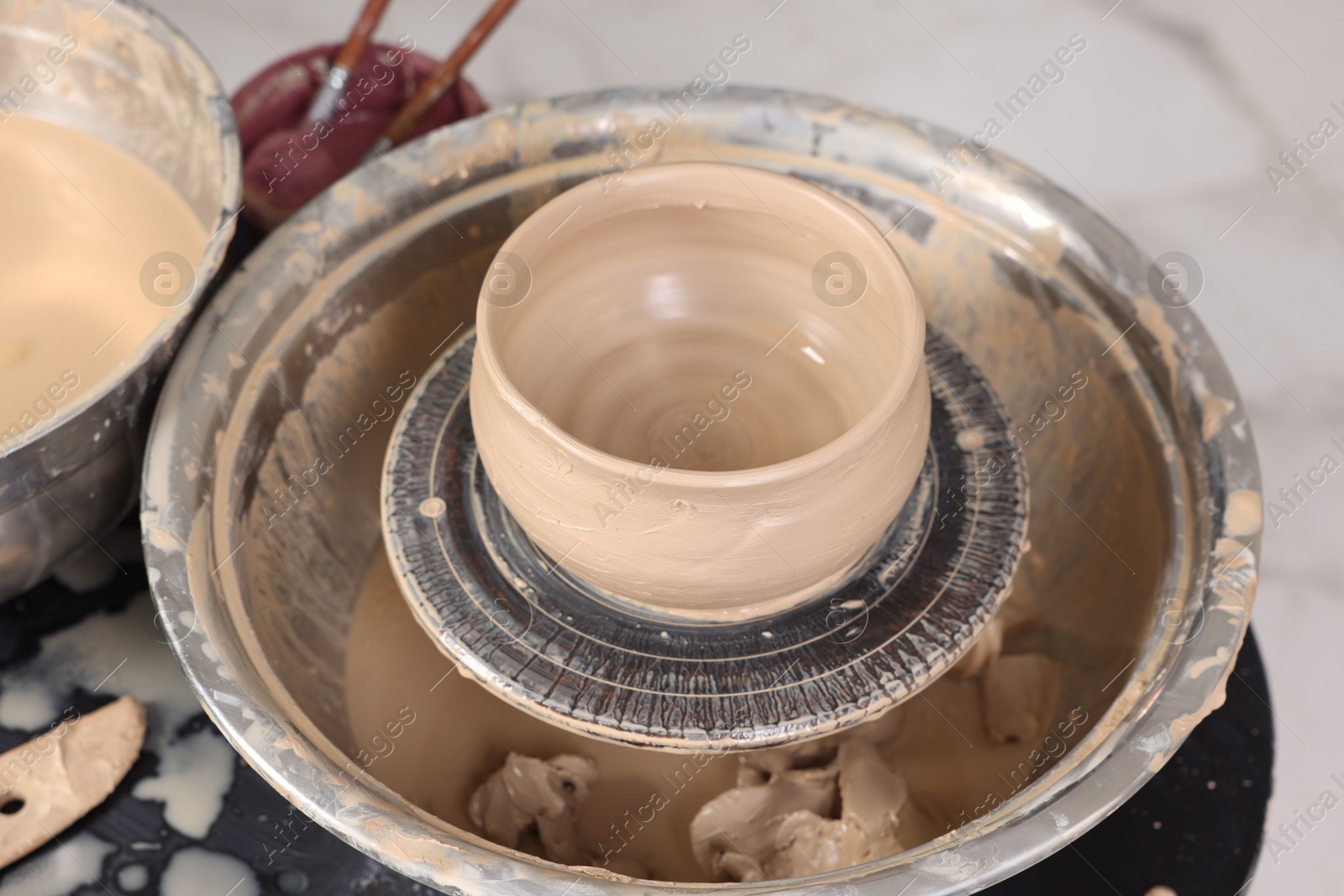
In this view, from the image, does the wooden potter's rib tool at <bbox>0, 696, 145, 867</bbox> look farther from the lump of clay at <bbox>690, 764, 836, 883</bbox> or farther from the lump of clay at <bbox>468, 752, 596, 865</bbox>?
the lump of clay at <bbox>690, 764, 836, 883</bbox>

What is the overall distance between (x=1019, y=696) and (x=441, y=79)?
115 centimetres

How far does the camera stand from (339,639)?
1.25m

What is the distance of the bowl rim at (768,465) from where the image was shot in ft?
2.81

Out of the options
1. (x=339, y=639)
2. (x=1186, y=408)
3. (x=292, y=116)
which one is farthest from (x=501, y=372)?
(x=292, y=116)

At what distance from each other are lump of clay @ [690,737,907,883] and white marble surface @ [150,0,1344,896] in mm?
1022

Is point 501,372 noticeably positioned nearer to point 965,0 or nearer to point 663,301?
point 663,301

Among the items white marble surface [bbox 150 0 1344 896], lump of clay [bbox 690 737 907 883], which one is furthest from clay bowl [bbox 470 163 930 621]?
white marble surface [bbox 150 0 1344 896]

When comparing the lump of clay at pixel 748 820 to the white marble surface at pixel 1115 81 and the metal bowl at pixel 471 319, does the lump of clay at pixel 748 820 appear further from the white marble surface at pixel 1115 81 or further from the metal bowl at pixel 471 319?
the white marble surface at pixel 1115 81

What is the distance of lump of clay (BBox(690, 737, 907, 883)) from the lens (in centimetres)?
108

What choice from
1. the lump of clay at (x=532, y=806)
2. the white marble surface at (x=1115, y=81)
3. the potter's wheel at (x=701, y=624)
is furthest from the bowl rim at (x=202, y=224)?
the white marble surface at (x=1115, y=81)

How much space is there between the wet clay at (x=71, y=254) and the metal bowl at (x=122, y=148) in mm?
31

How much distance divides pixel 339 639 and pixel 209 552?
0.24 metres

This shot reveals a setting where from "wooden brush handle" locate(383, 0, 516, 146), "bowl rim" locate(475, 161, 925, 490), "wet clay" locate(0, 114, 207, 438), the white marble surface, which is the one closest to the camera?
"bowl rim" locate(475, 161, 925, 490)

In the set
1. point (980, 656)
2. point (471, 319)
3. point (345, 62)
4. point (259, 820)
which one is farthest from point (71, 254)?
point (980, 656)
